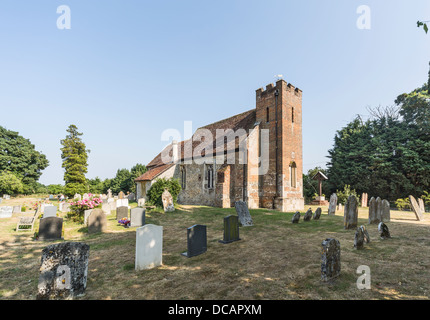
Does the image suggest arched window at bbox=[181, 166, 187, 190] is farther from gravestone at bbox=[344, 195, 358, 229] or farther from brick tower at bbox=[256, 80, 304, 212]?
gravestone at bbox=[344, 195, 358, 229]

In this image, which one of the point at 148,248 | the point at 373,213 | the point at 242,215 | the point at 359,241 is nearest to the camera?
the point at 148,248

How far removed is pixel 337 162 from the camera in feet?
96.6

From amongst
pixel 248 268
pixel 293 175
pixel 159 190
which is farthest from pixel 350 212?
pixel 159 190

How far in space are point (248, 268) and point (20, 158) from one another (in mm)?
53458

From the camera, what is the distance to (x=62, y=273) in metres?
4.39

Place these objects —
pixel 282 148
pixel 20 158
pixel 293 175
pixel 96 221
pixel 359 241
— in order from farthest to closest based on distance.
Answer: pixel 20 158 → pixel 293 175 → pixel 282 148 → pixel 96 221 → pixel 359 241

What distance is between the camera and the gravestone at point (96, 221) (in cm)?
1054

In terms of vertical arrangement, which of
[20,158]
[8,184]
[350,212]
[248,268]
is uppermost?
[20,158]

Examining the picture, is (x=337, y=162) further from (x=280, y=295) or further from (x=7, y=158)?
(x=7, y=158)

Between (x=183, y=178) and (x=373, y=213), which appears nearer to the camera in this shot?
(x=373, y=213)

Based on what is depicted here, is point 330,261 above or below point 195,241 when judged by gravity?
above

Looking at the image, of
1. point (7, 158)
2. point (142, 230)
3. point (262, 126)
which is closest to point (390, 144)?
point (262, 126)

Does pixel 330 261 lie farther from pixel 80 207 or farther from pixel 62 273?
pixel 80 207

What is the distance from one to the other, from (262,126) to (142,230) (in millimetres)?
15497
